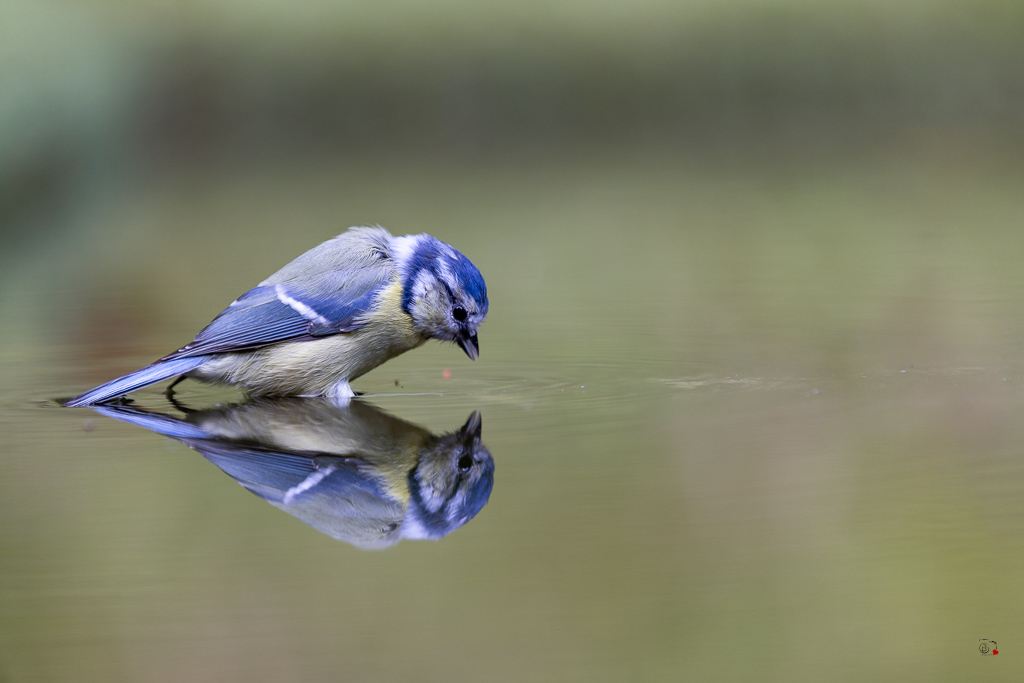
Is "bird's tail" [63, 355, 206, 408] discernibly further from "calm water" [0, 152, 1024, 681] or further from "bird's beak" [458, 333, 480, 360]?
"bird's beak" [458, 333, 480, 360]

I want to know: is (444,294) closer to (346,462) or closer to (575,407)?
(575,407)

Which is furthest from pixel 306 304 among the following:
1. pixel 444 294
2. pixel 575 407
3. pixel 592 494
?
pixel 592 494

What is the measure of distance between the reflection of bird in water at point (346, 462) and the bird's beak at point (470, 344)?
347mm

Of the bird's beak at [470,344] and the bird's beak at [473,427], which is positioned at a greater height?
the bird's beak at [470,344]

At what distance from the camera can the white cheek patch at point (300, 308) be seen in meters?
3.55

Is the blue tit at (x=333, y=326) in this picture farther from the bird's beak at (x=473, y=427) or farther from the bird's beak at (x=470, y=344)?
the bird's beak at (x=473, y=427)

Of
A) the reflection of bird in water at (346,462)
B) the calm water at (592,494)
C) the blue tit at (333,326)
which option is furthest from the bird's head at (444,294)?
the reflection of bird in water at (346,462)

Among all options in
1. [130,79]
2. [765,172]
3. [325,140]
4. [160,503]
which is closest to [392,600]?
[160,503]

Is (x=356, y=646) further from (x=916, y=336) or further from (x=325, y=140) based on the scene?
(x=325, y=140)

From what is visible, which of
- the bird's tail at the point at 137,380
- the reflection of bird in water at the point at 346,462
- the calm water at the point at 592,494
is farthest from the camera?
the bird's tail at the point at 137,380

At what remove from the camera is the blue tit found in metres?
3.54

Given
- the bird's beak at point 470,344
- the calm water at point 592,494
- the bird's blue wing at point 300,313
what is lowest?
the calm water at point 592,494

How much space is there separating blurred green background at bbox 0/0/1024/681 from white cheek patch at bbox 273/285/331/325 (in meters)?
0.34

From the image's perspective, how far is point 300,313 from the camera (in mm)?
3582
